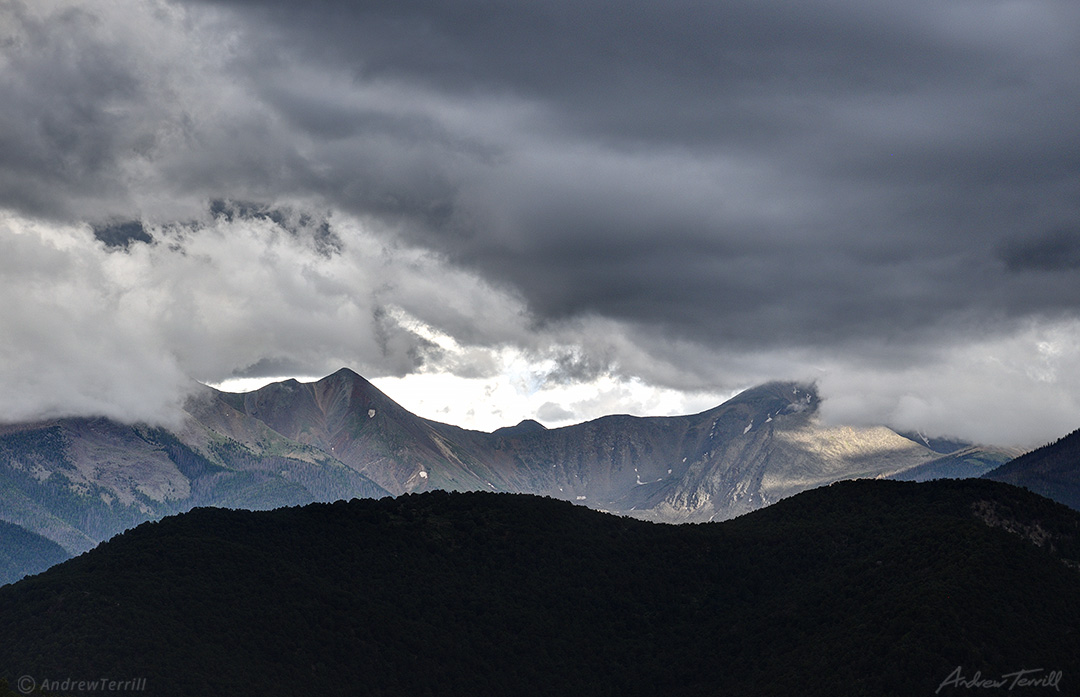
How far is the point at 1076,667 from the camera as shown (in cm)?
19988

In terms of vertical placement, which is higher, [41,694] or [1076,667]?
[41,694]

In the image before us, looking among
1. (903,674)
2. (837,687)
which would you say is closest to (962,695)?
(903,674)

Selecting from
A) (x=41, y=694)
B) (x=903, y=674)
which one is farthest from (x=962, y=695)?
(x=41, y=694)

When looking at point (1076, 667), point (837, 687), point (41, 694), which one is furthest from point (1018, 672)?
point (41, 694)

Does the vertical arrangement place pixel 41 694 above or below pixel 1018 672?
above

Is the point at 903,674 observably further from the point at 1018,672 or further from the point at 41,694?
the point at 41,694

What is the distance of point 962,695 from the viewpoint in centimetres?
18850

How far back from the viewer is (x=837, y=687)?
7849 inches

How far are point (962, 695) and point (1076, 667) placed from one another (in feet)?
97.2

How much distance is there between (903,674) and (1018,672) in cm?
2247

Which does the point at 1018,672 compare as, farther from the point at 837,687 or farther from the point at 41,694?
the point at 41,694

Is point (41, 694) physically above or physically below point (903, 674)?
above

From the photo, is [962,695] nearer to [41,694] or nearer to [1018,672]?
[1018,672]

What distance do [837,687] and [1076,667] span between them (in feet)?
156
